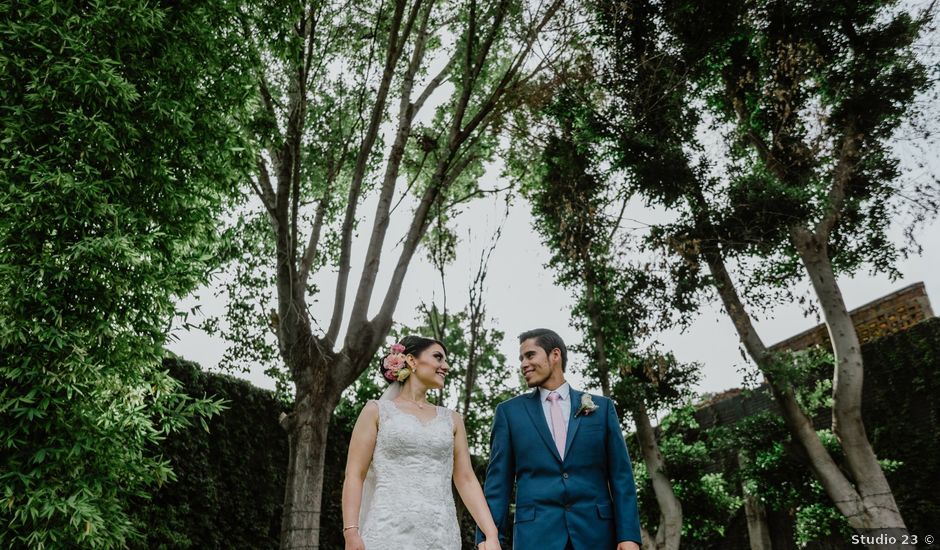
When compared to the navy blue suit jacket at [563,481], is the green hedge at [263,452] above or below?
above

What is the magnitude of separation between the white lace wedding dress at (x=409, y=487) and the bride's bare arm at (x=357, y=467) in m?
0.05

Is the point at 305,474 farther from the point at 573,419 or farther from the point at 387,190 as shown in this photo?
the point at 573,419

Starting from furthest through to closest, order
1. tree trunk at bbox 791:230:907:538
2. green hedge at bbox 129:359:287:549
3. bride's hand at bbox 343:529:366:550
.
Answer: green hedge at bbox 129:359:287:549, tree trunk at bbox 791:230:907:538, bride's hand at bbox 343:529:366:550

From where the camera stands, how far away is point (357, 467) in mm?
3557

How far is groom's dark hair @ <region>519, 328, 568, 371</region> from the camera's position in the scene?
3801mm

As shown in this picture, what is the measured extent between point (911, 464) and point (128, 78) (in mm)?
11868

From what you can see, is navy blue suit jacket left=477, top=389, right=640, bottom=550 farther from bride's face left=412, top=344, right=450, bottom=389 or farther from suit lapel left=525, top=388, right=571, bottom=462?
bride's face left=412, top=344, right=450, bottom=389

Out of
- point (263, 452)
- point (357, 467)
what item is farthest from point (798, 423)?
point (263, 452)

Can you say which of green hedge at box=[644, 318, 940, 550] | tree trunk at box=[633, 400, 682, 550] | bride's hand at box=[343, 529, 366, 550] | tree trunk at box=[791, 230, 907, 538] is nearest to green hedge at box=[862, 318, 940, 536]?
green hedge at box=[644, 318, 940, 550]

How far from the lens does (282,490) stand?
11.1 m

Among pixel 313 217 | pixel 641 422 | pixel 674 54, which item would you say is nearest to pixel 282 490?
pixel 313 217

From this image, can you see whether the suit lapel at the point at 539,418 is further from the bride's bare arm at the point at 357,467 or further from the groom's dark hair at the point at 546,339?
the bride's bare arm at the point at 357,467

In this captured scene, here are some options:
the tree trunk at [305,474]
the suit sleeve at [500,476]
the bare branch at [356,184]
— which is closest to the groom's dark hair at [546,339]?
the suit sleeve at [500,476]

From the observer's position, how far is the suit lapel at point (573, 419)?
355 cm
